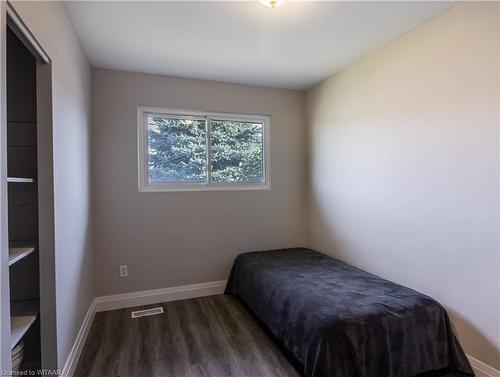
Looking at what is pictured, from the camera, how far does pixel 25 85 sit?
171 cm

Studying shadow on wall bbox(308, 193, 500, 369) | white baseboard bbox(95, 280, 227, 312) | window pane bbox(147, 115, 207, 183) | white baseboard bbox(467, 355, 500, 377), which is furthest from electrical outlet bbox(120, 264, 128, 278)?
white baseboard bbox(467, 355, 500, 377)

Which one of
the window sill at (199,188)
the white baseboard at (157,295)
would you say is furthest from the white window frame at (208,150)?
the white baseboard at (157,295)

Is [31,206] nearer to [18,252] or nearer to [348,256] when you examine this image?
[18,252]

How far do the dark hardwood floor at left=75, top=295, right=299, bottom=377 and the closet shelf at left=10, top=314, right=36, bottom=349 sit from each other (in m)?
0.69

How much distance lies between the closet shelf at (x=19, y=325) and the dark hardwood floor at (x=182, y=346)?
2.27 feet

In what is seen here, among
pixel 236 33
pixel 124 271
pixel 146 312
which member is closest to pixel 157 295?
pixel 146 312

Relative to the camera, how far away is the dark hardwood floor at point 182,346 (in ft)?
6.26

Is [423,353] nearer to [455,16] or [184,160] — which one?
[455,16]

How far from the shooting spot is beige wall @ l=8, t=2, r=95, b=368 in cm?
156

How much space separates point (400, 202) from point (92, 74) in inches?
123

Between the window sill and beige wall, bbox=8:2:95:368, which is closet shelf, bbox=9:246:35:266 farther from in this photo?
the window sill

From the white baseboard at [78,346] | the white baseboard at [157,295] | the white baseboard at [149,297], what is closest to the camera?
the white baseboard at [78,346]

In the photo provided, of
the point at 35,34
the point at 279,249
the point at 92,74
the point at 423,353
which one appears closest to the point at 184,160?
the point at 92,74

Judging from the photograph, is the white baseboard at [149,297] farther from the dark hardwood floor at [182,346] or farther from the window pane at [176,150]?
the window pane at [176,150]
